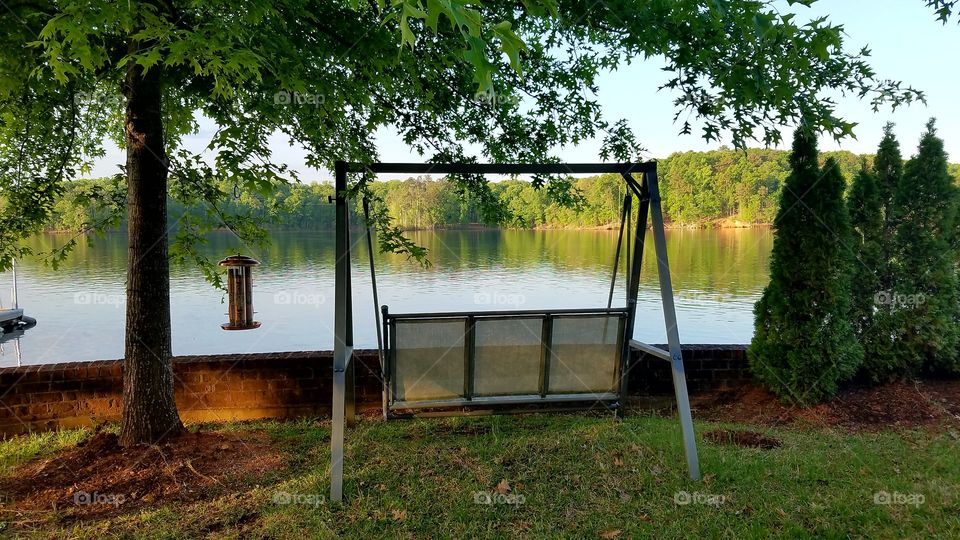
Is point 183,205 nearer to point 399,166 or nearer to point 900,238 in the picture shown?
point 399,166

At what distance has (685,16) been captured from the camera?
3.03 m

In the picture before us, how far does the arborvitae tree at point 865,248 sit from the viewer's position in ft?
19.4

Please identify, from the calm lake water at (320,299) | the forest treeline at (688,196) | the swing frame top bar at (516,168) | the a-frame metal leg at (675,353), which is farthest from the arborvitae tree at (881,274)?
the forest treeline at (688,196)

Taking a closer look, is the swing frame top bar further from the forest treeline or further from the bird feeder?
the forest treeline

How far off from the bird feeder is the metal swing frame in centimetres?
194

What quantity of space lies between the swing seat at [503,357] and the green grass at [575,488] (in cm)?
44

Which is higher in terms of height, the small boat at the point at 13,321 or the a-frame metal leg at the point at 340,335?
the a-frame metal leg at the point at 340,335

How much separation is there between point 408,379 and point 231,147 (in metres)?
2.14

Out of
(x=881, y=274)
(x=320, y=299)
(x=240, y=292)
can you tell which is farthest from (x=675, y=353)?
(x=320, y=299)

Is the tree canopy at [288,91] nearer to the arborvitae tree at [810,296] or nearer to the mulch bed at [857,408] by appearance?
the arborvitae tree at [810,296]

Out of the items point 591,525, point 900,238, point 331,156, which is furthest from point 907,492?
point 331,156

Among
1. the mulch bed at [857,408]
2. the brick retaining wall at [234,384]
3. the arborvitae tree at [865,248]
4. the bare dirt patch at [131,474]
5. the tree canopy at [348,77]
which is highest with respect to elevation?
the tree canopy at [348,77]

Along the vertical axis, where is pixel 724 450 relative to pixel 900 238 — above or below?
below

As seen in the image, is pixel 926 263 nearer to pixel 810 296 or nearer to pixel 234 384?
pixel 810 296
